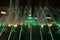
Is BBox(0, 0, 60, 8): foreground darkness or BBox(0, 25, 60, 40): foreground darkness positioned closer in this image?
BBox(0, 25, 60, 40): foreground darkness

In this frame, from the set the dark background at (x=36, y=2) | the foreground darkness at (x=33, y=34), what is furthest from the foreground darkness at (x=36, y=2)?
the foreground darkness at (x=33, y=34)

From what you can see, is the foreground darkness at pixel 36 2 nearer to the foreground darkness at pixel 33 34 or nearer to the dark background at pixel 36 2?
the dark background at pixel 36 2

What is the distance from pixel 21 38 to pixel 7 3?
13.7 ft

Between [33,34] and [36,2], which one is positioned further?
[36,2]

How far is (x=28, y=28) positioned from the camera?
12.0ft

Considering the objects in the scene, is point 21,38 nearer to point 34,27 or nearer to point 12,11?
point 34,27

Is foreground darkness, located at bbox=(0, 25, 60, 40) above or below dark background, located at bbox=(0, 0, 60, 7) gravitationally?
below

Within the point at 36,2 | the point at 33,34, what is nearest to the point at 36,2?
the point at 36,2

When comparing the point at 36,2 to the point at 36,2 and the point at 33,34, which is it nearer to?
the point at 36,2

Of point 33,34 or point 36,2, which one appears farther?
point 36,2

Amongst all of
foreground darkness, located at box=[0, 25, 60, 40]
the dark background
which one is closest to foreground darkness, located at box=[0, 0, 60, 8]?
→ the dark background

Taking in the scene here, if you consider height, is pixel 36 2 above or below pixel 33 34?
above

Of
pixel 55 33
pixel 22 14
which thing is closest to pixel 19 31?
pixel 55 33

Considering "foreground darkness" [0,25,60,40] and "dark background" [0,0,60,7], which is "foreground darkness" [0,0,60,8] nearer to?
"dark background" [0,0,60,7]
